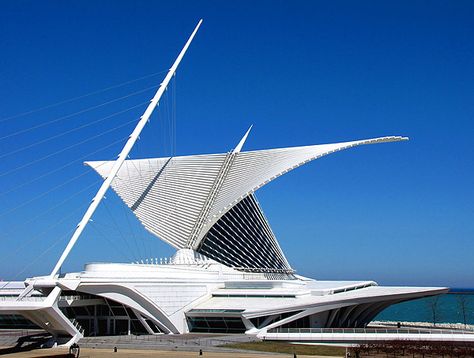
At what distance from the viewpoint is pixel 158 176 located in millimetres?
67500

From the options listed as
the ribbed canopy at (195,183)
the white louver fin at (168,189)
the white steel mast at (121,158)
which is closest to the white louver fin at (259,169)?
the ribbed canopy at (195,183)

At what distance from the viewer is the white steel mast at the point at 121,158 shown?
41.3m

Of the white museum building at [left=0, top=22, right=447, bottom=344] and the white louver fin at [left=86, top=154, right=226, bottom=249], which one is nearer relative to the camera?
the white museum building at [left=0, top=22, right=447, bottom=344]

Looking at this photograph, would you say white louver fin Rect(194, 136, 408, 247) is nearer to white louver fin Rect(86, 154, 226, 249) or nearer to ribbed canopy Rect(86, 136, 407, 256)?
ribbed canopy Rect(86, 136, 407, 256)

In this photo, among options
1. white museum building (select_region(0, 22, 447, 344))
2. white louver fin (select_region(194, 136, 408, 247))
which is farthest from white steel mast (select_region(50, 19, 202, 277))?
white louver fin (select_region(194, 136, 408, 247))

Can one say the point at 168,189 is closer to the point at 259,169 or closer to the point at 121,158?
the point at 259,169

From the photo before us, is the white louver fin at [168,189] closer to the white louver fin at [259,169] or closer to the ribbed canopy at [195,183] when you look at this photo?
the ribbed canopy at [195,183]

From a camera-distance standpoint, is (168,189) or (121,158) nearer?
(121,158)

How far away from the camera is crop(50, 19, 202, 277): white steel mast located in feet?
135

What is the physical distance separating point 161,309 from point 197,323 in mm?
4179

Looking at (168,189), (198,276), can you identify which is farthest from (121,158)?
(168,189)

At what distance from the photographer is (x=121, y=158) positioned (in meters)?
48.2

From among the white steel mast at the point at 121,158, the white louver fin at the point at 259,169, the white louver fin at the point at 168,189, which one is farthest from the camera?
the white louver fin at the point at 168,189

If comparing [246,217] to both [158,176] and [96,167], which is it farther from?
[96,167]
